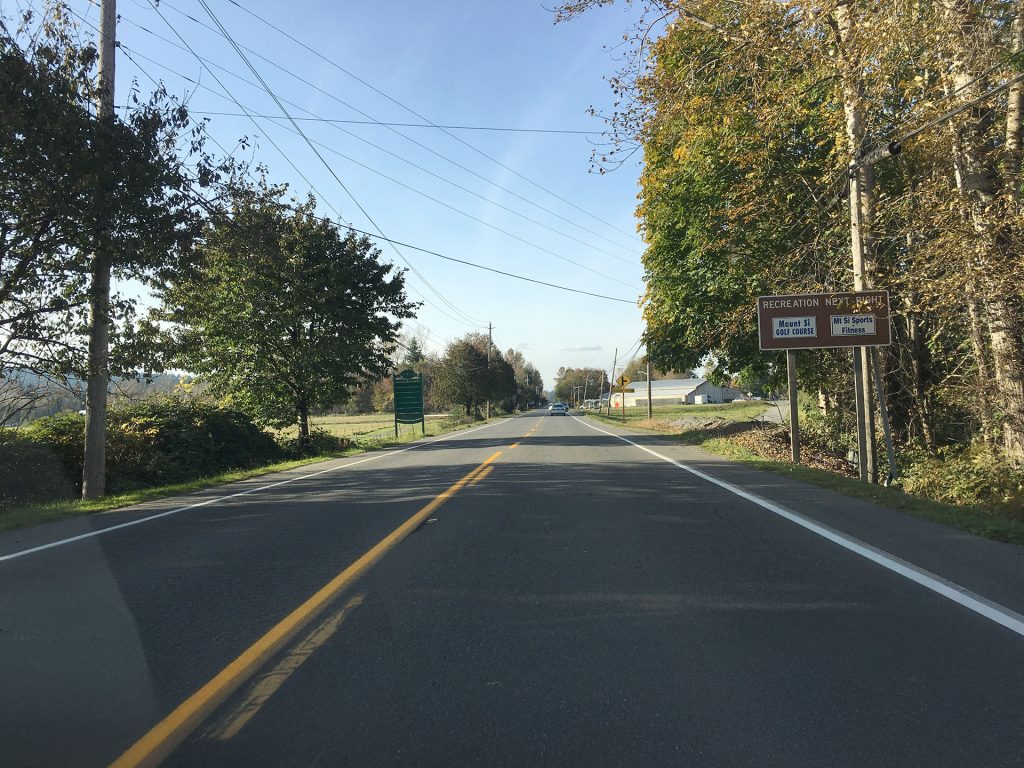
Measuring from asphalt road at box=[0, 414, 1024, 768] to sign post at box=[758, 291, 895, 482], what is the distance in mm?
5330

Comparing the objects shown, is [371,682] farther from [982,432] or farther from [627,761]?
[982,432]

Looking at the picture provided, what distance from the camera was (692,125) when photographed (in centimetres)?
1420

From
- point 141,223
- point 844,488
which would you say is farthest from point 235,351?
point 844,488

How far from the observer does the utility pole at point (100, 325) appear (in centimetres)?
1429

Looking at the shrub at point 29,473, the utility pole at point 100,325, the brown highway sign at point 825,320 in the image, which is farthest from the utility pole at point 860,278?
the shrub at point 29,473

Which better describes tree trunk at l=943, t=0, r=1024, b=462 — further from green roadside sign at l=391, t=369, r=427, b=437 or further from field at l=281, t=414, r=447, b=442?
green roadside sign at l=391, t=369, r=427, b=437

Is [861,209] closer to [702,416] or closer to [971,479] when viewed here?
[971,479]

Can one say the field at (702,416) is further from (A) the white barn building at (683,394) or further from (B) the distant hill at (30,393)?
(A) the white barn building at (683,394)

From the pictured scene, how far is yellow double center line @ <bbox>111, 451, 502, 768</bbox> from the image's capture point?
10.8ft

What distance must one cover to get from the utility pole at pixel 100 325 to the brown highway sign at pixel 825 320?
514 inches

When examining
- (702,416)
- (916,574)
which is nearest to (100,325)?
(916,574)

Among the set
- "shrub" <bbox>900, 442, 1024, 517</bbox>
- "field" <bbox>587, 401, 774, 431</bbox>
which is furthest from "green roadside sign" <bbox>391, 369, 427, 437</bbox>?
"shrub" <bbox>900, 442, 1024, 517</bbox>

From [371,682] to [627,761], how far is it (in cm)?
157

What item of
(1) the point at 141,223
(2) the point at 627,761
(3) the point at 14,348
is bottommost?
(2) the point at 627,761
